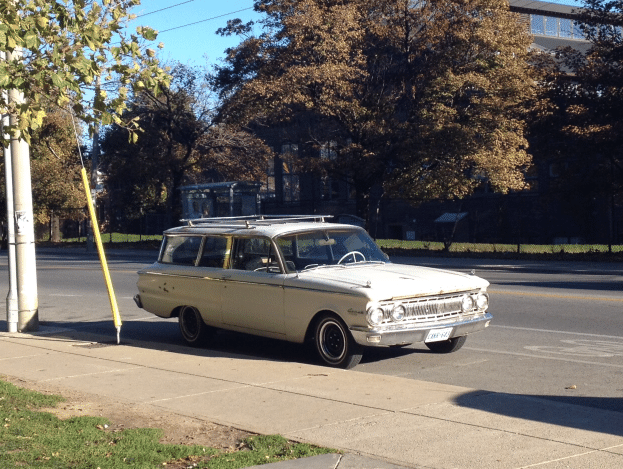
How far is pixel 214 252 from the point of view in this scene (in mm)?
10906

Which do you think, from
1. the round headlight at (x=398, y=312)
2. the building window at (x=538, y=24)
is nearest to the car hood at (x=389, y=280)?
the round headlight at (x=398, y=312)

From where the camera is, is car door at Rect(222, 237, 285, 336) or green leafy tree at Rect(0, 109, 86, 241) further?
green leafy tree at Rect(0, 109, 86, 241)

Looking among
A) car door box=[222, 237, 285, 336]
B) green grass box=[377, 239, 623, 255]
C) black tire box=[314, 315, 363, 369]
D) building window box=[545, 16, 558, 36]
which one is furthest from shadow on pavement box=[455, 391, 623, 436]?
building window box=[545, 16, 558, 36]

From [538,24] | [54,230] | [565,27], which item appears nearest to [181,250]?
[54,230]

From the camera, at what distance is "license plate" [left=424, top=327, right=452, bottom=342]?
29.9 ft

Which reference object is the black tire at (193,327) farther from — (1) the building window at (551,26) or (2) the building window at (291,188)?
(1) the building window at (551,26)

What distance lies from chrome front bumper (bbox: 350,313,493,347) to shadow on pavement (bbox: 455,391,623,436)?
53.7 inches

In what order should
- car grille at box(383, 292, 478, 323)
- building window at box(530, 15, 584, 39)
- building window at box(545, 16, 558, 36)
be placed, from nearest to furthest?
car grille at box(383, 292, 478, 323)
building window at box(530, 15, 584, 39)
building window at box(545, 16, 558, 36)

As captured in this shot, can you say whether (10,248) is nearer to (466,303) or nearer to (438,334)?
(438,334)

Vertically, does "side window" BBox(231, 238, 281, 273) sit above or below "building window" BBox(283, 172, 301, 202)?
below

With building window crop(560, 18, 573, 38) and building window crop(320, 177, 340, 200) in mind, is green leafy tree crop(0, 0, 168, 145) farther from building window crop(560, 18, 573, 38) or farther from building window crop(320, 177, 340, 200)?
building window crop(560, 18, 573, 38)

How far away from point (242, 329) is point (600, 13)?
23.0 meters

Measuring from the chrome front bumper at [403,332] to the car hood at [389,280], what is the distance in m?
0.34

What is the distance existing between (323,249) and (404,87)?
2264 centimetres
